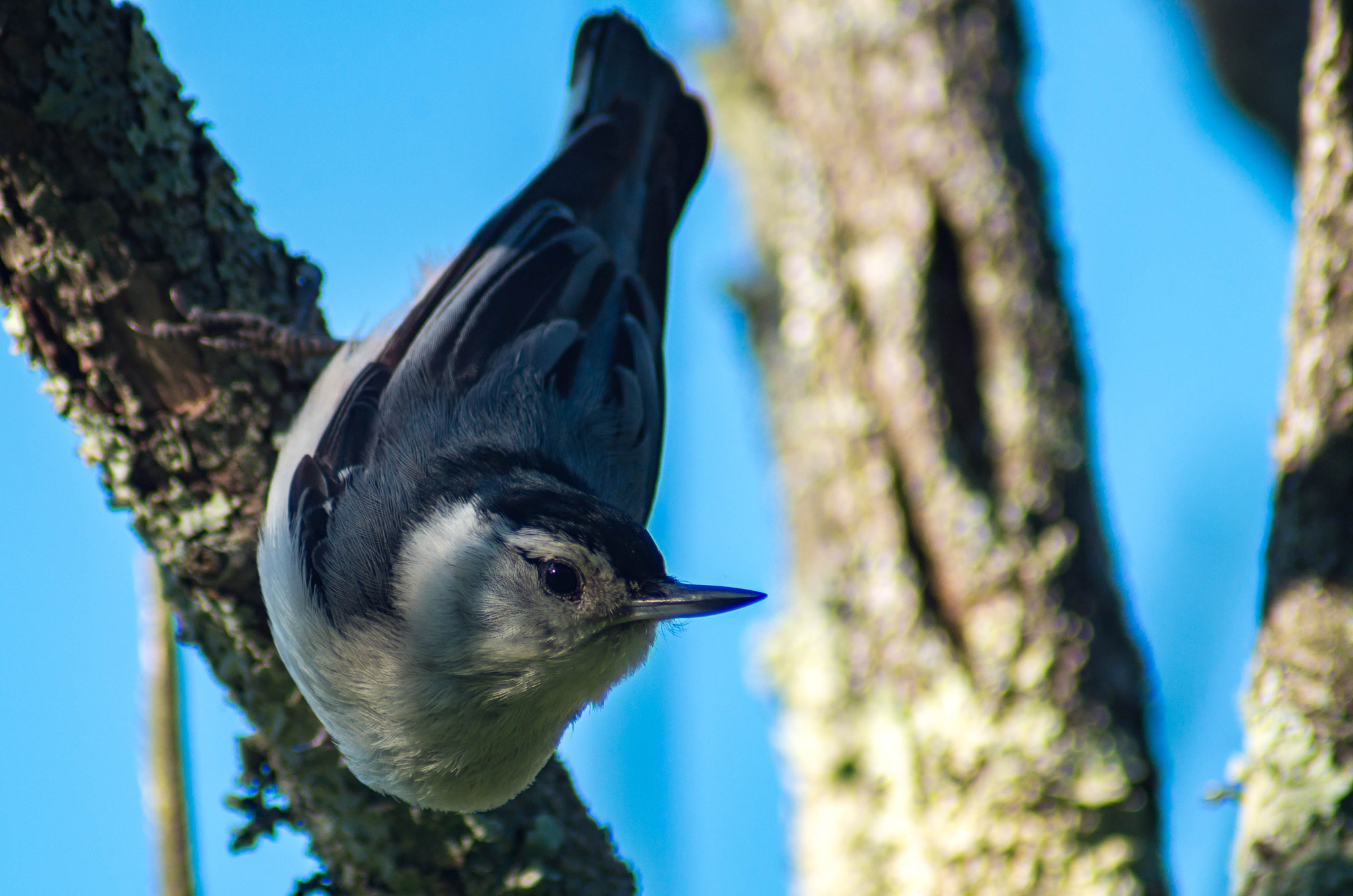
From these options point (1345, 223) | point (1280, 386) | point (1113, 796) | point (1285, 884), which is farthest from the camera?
point (1113, 796)

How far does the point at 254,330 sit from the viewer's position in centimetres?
196

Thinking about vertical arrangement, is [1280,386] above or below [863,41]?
below

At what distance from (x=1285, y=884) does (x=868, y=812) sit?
3.69 ft

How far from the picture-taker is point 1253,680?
1.83 m

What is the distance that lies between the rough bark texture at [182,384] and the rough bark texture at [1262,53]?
327 cm

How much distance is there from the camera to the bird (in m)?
1.68

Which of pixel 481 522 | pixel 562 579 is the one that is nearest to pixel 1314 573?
pixel 562 579

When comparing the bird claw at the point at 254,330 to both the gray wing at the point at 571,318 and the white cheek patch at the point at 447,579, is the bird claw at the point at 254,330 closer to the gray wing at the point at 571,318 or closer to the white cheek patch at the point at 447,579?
the gray wing at the point at 571,318

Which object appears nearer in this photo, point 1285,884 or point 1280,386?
point 1285,884

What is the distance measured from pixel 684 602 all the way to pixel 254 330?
0.97 meters

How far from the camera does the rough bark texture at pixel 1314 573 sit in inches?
66.7

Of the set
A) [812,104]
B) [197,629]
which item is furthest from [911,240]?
[197,629]

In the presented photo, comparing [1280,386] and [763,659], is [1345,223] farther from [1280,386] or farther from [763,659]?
[763,659]

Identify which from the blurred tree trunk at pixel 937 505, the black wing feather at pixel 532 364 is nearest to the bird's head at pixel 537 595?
the black wing feather at pixel 532 364
